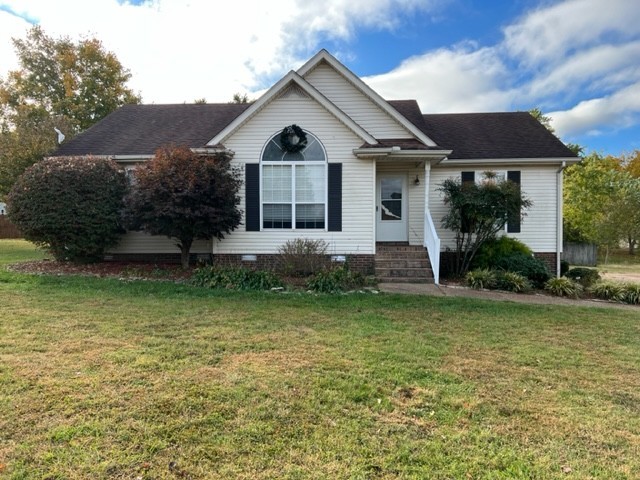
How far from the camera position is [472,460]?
2436 mm

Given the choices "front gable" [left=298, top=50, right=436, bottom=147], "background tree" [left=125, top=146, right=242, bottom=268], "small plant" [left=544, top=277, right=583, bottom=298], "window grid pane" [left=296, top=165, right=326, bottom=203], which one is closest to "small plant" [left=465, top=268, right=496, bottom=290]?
"small plant" [left=544, top=277, right=583, bottom=298]

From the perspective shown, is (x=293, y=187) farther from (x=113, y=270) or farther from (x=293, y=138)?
(x=113, y=270)

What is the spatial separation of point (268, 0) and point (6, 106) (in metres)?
29.4

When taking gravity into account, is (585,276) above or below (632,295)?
above

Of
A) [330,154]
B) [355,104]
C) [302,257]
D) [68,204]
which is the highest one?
[355,104]

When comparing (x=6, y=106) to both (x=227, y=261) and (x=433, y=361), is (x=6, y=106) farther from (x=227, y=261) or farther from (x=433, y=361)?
(x=433, y=361)

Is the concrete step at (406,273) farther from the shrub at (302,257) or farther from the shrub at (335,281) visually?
the shrub at (302,257)

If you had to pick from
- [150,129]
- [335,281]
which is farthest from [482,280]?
[150,129]

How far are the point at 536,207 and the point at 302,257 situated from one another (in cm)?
765

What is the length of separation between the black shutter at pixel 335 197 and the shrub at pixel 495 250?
4.11 meters

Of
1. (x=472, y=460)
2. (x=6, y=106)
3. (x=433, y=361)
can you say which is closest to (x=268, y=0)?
(x=433, y=361)

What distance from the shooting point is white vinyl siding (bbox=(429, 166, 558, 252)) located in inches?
459

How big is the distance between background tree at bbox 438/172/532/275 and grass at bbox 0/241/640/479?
4311mm

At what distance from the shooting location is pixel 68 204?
9.61 m
